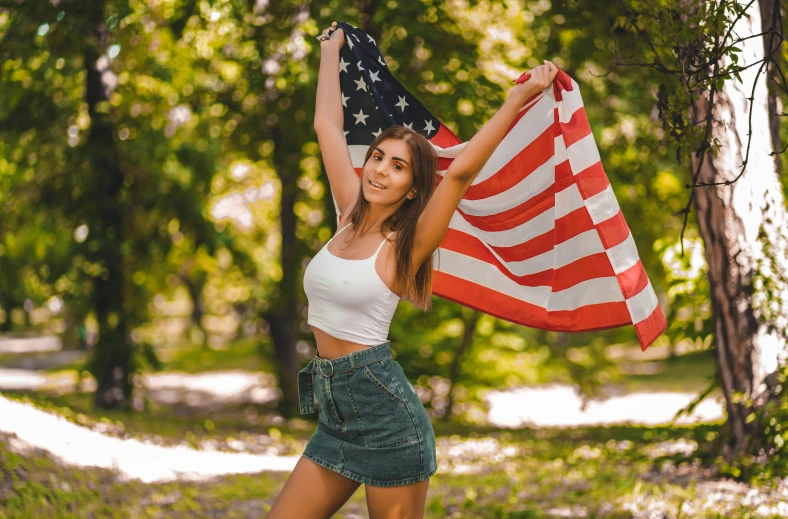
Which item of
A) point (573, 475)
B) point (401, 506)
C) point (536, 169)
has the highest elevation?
point (536, 169)

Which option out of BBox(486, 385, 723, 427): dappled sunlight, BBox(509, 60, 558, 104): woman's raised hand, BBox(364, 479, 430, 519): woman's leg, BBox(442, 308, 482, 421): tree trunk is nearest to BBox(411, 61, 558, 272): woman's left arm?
BBox(509, 60, 558, 104): woman's raised hand

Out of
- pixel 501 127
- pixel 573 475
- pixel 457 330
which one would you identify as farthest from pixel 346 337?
pixel 457 330

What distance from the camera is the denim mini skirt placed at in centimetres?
321

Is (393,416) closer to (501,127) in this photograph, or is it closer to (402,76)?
(501,127)

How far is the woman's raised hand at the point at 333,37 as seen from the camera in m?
4.38

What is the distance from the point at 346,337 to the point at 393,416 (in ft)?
1.18

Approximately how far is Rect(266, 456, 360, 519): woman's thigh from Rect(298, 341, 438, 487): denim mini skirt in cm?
5

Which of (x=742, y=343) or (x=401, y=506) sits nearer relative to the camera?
(x=401, y=506)

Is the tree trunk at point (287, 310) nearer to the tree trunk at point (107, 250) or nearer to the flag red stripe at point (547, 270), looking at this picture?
the tree trunk at point (107, 250)

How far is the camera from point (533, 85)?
336 cm

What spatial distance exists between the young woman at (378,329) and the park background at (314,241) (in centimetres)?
160

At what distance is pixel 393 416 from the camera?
3.22 metres

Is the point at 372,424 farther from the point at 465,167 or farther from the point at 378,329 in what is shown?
the point at 465,167

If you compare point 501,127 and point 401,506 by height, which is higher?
point 501,127
